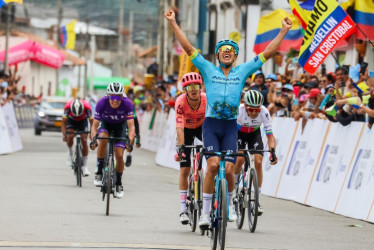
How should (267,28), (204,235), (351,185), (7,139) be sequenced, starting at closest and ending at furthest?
(204,235)
(351,185)
(267,28)
(7,139)

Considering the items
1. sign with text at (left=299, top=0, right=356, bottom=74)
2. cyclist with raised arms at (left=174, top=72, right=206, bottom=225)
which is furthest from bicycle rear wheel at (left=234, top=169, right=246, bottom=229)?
sign with text at (left=299, top=0, right=356, bottom=74)

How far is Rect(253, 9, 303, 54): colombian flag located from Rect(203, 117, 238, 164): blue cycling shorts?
605 inches

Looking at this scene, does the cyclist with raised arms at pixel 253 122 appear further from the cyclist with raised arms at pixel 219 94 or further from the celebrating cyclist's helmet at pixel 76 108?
the celebrating cyclist's helmet at pixel 76 108

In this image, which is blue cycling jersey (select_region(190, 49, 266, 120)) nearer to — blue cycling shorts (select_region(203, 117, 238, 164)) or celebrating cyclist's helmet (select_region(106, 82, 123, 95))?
blue cycling shorts (select_region(203, 117, 238, 164))

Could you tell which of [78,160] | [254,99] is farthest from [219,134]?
[78,160]

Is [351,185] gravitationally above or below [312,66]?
below

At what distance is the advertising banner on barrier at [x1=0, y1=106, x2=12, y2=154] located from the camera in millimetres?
29922

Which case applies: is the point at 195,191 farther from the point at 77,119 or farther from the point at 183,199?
the point at 77,119

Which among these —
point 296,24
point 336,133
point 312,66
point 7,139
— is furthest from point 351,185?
point 7,139

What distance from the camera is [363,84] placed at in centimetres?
1727

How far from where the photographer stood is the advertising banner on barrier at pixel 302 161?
18.1m

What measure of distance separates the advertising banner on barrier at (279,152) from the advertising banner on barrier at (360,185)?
343 cm

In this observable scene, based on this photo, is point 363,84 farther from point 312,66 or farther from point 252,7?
point 252,7

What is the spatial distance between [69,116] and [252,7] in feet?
65.7
